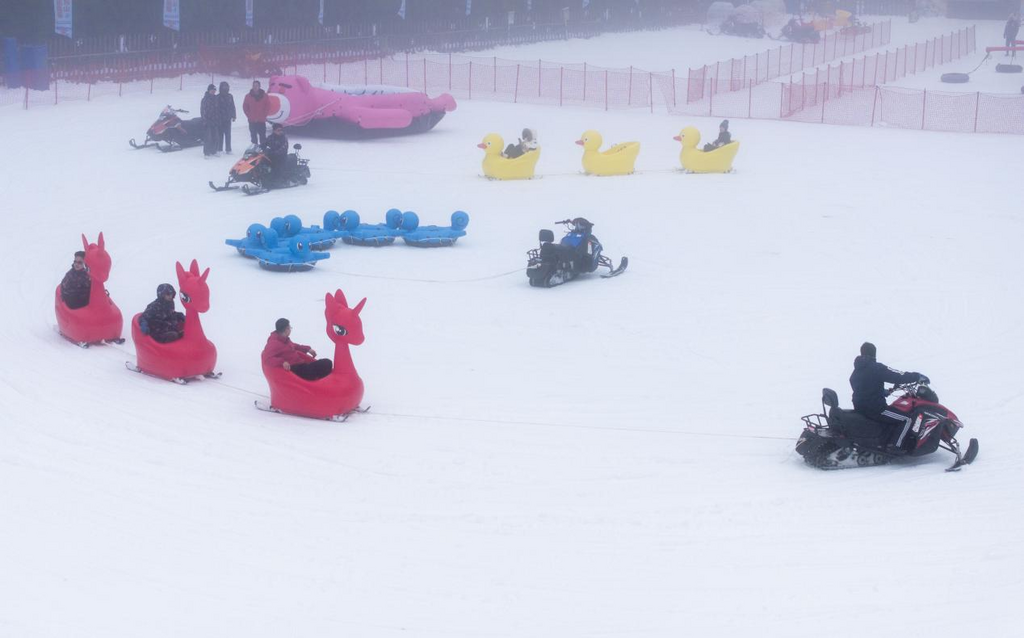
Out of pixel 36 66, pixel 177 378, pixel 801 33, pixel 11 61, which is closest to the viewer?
pixel 177 378

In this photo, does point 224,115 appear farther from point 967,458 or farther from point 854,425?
point 967,458

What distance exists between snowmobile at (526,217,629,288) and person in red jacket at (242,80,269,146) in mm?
11394

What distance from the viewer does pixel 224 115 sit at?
26.3m

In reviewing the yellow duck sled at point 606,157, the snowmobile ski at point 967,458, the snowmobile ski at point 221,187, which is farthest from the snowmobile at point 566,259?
the snowmobile ski at point 221,187

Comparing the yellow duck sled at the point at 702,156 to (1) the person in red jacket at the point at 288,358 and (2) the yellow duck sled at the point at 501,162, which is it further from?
(1) the person in red jacket at the point at 288,358

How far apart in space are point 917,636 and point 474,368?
6786 mm

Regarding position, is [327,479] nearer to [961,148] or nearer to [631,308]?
[631,308]

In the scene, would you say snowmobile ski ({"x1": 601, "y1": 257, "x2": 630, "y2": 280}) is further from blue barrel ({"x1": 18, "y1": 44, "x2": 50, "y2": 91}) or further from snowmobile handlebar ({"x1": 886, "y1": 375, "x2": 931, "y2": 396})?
blue barrel ({"x1": 18, "y1": 44, "x2": 50, "y2": 91})

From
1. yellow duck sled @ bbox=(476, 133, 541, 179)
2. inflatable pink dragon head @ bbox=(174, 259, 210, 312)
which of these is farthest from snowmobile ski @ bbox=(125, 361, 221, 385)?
yellow duck sled @ bbox=(476, 133, 541, 179)

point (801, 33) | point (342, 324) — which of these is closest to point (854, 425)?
point (342, 324)

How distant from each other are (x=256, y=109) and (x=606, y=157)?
→ 8036mm

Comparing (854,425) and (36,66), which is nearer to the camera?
(854,425)

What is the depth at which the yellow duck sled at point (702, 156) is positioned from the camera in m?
25.7

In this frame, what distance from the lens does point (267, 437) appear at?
11.1 metres
